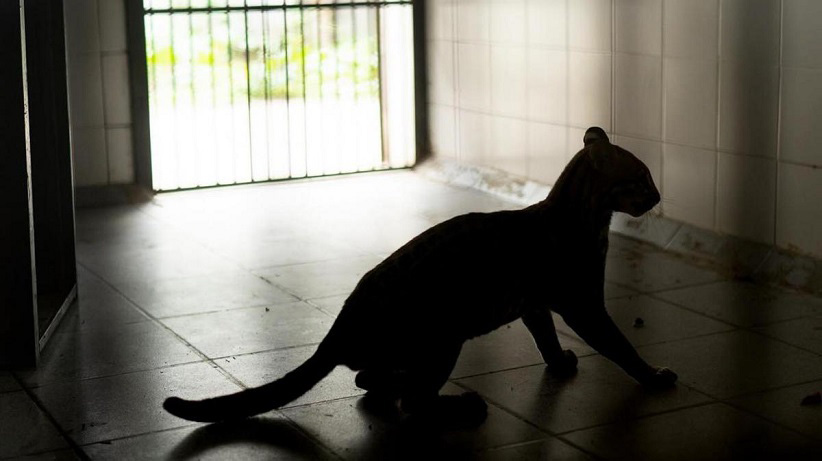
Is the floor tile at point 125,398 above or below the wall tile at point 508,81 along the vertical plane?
below

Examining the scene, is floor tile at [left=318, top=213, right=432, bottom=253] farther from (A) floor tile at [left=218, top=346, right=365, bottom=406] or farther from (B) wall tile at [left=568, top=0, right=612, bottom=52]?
(A) floor tile at [left=218, top=346, right=365, bottom=406]

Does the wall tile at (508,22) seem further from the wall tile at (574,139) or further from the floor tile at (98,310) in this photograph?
the floor tile at (98,310)

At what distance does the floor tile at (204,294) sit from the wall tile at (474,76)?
2.98 m

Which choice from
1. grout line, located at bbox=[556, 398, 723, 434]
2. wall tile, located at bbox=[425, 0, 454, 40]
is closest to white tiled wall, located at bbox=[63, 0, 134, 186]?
wall tile, located at bbox=[425, 0, 454, 40]

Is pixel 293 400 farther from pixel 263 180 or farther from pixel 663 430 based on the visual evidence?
pixel 263 180

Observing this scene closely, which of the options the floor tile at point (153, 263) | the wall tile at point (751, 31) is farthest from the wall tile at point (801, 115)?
the floor tile at point (153, 263)

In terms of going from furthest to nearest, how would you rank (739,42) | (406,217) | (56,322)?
(406,217) → (739,42) → (56,322)

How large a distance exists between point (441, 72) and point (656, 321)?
4.34 meters

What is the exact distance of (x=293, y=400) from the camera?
402 centimetres

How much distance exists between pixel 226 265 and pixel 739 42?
292cm

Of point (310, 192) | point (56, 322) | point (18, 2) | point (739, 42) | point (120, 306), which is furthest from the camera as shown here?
point (310, 192)

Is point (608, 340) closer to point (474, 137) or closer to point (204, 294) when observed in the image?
point (204, 294)

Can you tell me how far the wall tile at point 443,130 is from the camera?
9.12 m

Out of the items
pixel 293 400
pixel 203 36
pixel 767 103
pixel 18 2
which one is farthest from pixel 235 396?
pixel 203 36
